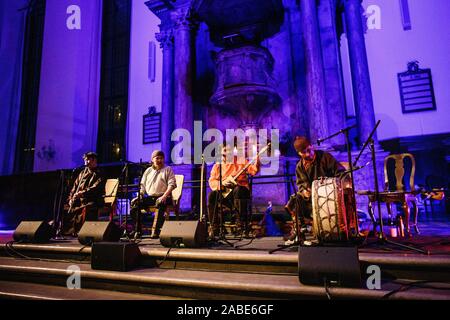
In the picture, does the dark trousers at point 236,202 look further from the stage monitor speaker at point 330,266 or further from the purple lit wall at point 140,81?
the purple lit wall at point 140,81

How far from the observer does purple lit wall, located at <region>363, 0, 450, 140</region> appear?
9266 millimetres

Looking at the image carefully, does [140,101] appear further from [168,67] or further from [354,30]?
[354,30]

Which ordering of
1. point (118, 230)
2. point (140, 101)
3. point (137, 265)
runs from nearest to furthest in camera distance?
point (137, 265) < point (118, 230) < point (140, 101)

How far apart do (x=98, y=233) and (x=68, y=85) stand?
1203cm

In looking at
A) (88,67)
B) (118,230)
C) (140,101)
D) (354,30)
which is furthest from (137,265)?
(88,67)

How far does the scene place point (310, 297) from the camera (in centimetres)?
222

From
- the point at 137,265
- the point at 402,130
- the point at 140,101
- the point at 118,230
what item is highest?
the point at 140,101

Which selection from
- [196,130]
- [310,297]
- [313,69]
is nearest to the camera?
[310,297]

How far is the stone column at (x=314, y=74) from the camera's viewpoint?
717 cm

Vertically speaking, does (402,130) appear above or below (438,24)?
below

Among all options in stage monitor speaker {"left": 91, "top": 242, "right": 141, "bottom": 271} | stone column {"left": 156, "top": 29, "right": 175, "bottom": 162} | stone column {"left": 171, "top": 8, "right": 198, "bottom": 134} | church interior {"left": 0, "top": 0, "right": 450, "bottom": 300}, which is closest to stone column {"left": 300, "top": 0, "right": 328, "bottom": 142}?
church interior {"left": 0, "top": 0, "right": 450, "bottom": 300}

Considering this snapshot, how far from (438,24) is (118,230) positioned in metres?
11.5

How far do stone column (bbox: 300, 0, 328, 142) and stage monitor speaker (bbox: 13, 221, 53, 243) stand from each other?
5.89 m
